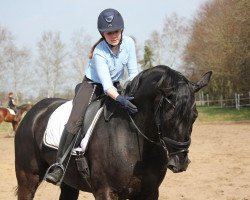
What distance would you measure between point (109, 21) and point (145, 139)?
1.21 meters

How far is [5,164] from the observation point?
1215 centimetres

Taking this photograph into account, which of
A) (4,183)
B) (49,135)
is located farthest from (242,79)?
(49,135)

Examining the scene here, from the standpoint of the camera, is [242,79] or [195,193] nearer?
[195,193]

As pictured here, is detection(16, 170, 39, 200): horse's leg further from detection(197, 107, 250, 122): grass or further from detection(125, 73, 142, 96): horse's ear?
detection(197, 107, 250, 122): grass

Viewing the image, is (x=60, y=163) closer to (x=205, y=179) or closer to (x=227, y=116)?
(x=205, y=179)

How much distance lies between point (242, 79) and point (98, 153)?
30614mm

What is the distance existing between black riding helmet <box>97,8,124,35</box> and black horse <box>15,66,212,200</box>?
1.82 feet

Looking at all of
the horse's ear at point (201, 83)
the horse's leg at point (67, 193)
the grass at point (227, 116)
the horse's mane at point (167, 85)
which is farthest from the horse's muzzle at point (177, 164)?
the grass at point (227, 116)

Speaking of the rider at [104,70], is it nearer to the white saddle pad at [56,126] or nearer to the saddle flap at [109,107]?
the saddle flap at [109,107]

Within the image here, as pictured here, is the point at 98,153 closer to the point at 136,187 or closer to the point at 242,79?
the point at 136,187

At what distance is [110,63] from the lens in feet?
13.8

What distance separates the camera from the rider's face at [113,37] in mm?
4137

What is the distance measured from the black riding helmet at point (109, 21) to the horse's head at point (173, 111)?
712 mm

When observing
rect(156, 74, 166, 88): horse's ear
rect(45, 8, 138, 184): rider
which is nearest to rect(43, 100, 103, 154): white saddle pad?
→ rect(45, 8, 138, 184): rider
